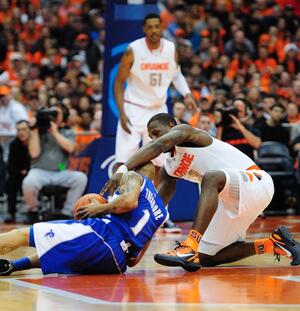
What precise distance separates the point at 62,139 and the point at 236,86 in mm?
5686

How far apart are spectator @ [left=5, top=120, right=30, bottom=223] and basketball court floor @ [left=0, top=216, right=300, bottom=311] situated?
6.22 metres

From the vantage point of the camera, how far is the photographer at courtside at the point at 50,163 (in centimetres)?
1388

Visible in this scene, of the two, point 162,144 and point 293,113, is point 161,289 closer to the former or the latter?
point 162,144

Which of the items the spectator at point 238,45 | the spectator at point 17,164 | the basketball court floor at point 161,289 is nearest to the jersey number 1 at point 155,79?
the spectator at point 17,164

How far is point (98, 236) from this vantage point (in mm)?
7496

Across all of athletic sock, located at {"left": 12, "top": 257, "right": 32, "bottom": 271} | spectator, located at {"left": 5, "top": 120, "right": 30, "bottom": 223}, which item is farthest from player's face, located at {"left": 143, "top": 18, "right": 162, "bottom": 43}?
athletic sock, located at {"left": 12, "top": 257, "right": 32, "bottom": 271}

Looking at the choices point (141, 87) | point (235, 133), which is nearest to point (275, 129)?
point (235, 133)

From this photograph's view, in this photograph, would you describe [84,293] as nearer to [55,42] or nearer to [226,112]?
[226,112]

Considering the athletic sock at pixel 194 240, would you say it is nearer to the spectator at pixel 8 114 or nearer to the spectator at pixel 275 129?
the spectator at pixel 275 129

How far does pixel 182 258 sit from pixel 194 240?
0.18m

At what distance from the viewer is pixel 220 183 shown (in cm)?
798

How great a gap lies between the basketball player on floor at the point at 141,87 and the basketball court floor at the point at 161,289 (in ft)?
12.5

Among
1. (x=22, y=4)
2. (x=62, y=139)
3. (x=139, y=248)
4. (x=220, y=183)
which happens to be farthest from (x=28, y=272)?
(x=22, y=4)

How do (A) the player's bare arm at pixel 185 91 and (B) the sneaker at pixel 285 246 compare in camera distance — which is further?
A: (A) the player's bare arm at pixel 185 91
